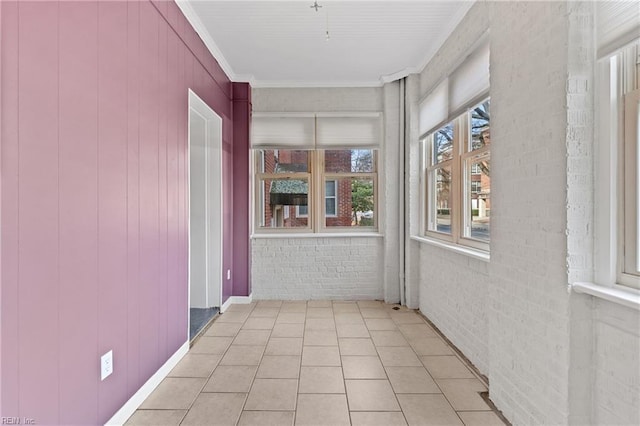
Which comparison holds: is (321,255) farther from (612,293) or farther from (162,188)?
(612,293)

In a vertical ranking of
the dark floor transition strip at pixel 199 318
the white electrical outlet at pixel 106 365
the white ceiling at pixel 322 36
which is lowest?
the dark floor transition strip at pixel 199 318

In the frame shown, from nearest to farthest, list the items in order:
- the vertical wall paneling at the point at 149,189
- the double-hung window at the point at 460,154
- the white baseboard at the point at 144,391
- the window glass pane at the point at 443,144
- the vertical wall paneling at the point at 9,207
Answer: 1. the vertical wall paneling at the point at 9,207
2. the white baseboard at the point at 144,391
3. the vertical wall paneling at the point at 149,189
4. the double-hung window at the point at 460,154
5. the window glass pane at the point at 443,144

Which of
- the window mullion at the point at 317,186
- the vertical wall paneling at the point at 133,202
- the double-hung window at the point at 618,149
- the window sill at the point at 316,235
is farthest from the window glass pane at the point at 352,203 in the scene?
the double-hung window at the point at 618,149

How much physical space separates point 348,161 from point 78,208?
3269 millimetres

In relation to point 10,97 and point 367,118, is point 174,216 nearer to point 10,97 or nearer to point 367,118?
point 10,97

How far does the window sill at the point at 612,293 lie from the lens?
1.18 m

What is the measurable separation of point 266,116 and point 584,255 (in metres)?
3.66

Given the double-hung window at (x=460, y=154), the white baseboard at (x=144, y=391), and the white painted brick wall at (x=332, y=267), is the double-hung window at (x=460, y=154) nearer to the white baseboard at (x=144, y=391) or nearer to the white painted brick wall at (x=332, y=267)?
the white painted brick wall at (x=332, y=267)

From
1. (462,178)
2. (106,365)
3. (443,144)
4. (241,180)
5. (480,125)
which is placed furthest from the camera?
(241,180)

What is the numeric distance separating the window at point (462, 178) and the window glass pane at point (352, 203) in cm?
91

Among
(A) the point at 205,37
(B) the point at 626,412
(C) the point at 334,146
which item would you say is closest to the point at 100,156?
(A) the point at 205,37

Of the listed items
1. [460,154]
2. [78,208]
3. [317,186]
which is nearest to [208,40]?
[317,186]

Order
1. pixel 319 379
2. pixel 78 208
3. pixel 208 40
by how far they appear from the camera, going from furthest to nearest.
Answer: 1. pixel 208 40
2. pixel 319 379
3. pixel 78 208

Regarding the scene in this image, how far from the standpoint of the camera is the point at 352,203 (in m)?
4.32
